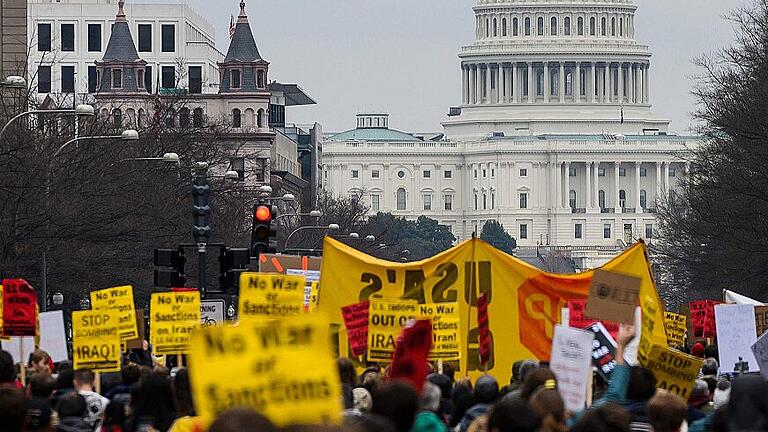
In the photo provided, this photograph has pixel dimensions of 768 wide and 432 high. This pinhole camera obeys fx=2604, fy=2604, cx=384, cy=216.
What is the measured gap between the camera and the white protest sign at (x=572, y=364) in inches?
576

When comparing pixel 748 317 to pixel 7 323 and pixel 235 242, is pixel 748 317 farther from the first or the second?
pixel 235 242

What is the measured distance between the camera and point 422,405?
47.2ft

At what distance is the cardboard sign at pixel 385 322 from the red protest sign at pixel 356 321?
2.57 feet

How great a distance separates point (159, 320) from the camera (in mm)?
21500

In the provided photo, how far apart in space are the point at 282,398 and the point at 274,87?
14951 cm

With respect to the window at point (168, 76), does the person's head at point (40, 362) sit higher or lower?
lower

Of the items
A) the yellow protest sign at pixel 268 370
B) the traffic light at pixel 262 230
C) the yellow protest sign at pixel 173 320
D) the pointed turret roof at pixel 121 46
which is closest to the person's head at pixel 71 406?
the yellow protest sign at pixel 268 370

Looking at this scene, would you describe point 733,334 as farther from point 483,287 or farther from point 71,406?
point 71,406

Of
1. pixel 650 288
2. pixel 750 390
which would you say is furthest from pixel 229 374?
pixel 650 288

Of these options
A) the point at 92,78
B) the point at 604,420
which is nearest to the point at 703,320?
the point at 604,420

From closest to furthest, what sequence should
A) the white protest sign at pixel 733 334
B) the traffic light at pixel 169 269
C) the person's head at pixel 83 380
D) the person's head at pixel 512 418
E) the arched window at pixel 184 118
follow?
1. the person's head at pixel 512 418
2. the person's head at pixel 83 380
3. the white protest sign at pixel 733 334
4. the traffic light at pixel 169 269
5. the arched window at pixel 184 118

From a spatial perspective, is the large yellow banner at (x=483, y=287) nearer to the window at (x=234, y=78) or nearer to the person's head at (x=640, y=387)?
the person's head at (x=640, y=387)

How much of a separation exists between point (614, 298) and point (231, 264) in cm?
1695

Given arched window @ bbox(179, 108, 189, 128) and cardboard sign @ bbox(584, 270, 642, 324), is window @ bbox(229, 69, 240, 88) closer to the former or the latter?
arched window @ bbox(179, 108, 189, 128)
